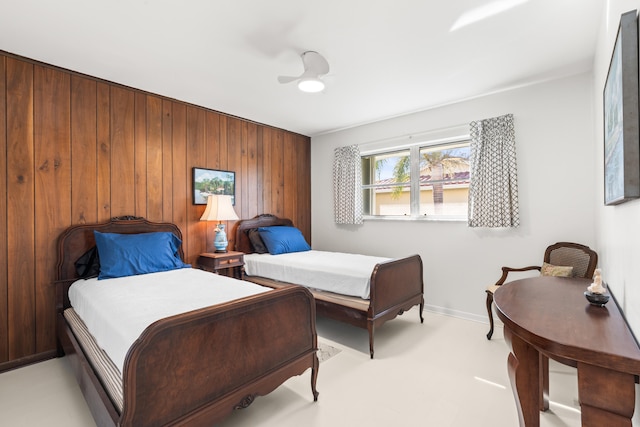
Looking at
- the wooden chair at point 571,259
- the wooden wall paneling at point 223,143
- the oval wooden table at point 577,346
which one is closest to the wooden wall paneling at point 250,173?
the wooden wall paneling at point 223,143

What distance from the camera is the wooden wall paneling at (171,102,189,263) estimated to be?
3.57 meters

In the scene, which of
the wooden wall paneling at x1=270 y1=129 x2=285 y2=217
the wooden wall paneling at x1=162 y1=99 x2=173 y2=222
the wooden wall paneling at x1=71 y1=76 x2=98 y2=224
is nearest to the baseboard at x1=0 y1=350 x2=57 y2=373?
the wooden wall paneling at x1=71 y1=76 x2=98 y2=224

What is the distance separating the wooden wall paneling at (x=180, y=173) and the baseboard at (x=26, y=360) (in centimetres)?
143

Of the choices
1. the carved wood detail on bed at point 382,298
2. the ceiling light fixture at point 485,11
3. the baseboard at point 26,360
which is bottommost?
the baseboard at point 26,360

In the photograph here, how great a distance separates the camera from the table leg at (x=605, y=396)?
3.00ft

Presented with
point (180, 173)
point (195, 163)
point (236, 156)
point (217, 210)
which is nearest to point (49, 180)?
point (180, 173)

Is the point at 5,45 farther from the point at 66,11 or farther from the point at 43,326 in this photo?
the point at 43,326

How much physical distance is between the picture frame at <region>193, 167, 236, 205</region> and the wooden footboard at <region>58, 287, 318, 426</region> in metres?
2.07

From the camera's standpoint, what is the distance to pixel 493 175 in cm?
332

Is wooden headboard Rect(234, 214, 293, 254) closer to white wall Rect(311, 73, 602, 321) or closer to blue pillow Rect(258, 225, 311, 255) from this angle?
blue pillow Rect(258, 225, 311, 255)

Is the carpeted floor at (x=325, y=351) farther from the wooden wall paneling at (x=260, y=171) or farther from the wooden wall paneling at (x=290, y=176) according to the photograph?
the wooden wall paneling at (x=290, y=176)

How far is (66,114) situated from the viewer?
2811mm

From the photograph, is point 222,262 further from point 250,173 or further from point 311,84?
point 311,84

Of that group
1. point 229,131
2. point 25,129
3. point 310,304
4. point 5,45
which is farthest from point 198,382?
point 229,131
